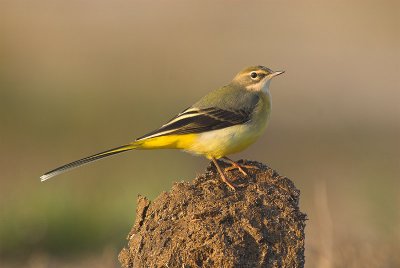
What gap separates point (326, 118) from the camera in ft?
75.8

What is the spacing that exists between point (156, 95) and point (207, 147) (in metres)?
15.2

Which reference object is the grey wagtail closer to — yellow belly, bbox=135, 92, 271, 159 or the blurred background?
yellow belly, bbox=135, 92, 271, 159

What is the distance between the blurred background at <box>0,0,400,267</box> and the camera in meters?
13.0

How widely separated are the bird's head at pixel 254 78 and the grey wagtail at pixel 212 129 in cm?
40

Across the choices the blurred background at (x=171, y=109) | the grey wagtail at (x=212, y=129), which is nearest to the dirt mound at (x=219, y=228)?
the grey wagtail at (x=212, y=129)

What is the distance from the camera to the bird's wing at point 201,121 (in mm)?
8906

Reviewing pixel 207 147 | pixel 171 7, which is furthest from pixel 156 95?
pixel 171 7

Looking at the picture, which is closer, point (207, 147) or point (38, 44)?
point (207, 147)

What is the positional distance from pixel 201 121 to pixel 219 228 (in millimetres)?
2116

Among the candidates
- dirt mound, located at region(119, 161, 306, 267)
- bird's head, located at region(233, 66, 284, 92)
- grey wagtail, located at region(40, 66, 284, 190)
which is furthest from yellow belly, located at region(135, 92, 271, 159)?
dirt mound, located at region(119, 161, 306, 267)

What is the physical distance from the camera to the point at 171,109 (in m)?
22.1

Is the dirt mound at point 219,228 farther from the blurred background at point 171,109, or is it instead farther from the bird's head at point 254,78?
the bird's head at point 254,78

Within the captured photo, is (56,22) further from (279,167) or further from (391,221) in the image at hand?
(391,221)

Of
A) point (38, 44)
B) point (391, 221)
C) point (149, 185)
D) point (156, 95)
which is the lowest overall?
point (391, 221)
